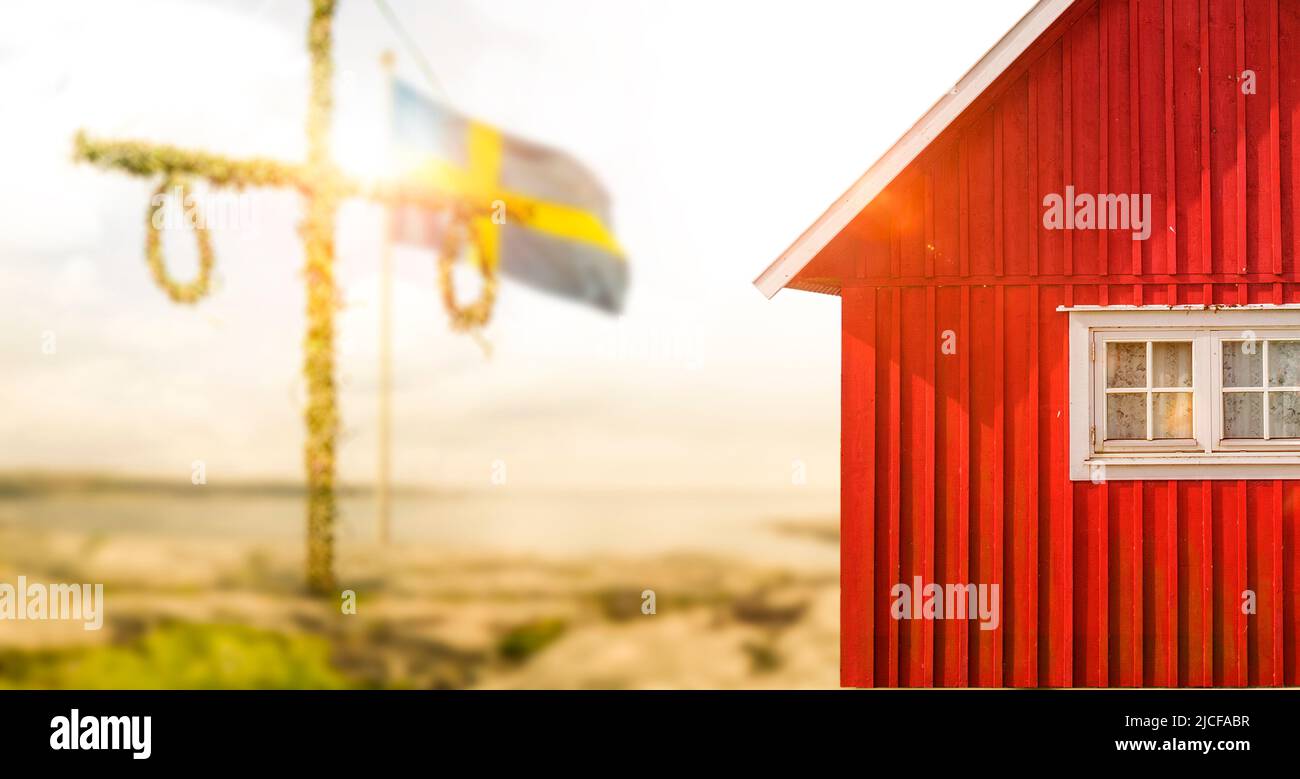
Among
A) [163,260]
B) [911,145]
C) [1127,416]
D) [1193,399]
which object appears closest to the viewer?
[911,145]

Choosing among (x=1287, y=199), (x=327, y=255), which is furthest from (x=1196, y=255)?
(x=327, y=255)

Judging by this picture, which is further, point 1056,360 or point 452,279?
point 452,279

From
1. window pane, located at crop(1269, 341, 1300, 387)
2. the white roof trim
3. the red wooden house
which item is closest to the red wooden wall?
the red wooden house

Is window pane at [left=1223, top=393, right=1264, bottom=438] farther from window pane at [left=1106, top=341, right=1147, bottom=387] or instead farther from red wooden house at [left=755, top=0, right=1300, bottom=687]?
window pane at [left=1106, top=341, right=1147, bottom=387]

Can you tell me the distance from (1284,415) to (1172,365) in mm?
935

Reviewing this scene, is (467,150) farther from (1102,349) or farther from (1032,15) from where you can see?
(1102,349)

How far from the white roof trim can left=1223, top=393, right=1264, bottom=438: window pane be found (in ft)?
10.1

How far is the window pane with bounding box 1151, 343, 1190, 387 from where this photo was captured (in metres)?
6.61

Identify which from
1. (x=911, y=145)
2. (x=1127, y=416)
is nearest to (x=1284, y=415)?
(x=1127, y=416)

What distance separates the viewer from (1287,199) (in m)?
6.67

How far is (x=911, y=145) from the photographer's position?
Answer: 626 cm

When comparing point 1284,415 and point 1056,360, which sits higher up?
point 1056,360

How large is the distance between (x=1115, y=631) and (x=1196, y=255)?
2985mm

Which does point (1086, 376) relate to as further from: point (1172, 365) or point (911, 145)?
point (911, 145)
